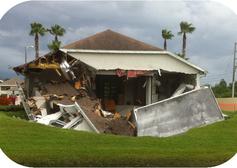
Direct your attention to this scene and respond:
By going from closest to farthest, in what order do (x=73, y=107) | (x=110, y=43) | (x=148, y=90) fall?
1. (x=73, y=107)
2. (x=110, y=43)
3. (x=148, y=90)

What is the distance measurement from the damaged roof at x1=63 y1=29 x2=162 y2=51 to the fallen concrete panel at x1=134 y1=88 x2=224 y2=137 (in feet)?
10.9

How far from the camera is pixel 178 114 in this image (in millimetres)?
15180

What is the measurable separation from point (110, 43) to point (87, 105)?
11.6ft

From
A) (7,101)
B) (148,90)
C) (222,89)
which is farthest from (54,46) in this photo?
(7,101)

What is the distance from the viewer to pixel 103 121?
49.4 ft

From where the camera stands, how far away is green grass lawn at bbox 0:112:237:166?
448 inches

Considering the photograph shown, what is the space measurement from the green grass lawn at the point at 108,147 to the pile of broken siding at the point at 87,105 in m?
1.49

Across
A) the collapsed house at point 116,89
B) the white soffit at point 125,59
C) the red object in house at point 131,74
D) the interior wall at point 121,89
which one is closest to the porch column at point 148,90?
the collapsed house at point 116,89

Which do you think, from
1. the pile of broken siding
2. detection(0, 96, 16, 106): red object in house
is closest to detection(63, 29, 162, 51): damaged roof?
the pile of broken siding

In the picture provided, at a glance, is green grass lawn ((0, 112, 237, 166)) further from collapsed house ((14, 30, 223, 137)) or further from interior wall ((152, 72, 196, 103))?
interior wall ((152, 72, 196, 103))

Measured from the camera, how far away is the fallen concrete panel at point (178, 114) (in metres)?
14.7

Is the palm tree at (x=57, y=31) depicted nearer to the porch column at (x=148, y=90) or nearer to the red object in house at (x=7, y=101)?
the porch column at (x=148, y=90)

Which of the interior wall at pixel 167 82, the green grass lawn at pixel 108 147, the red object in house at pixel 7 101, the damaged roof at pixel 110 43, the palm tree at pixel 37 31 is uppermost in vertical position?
the palm tree at pixel 37 31

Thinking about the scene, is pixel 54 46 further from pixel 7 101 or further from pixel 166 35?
pixel 7 101
